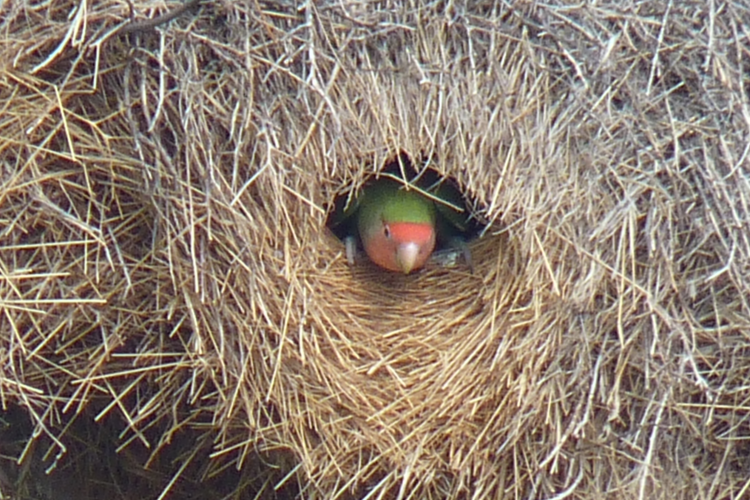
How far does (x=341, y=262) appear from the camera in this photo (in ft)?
8.22

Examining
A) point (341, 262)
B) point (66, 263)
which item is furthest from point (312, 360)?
point (66, 263)

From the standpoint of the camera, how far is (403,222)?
8.77 feet

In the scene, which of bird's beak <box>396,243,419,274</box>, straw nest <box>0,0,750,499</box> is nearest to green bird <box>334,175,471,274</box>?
bird's beak <box>396,243,419,274</box>

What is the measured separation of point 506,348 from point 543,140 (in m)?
0.38

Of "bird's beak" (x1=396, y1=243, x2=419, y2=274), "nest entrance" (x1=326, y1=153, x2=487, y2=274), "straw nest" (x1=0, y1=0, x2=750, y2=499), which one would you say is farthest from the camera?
"nest entrance" (x1=326, y1=153, x2=487, y2=274)

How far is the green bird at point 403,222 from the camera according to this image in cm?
261

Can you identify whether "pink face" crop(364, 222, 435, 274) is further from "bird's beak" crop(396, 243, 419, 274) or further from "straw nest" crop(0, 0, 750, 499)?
"straw nest" crop(0, 0, 750, 499)

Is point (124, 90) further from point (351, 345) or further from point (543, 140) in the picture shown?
point (543, 140)

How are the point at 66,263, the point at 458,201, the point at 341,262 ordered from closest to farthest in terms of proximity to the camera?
the point at 66,263
the point at 341,262
the point at 458,201

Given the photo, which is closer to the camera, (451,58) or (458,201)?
(451,58)

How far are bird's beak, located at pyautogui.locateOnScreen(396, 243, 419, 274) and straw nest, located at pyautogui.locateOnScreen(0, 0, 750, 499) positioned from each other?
0.22 meters

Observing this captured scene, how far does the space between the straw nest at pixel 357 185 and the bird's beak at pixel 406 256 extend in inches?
8.5

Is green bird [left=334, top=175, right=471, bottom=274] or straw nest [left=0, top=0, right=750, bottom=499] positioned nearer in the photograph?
straw nest [left=0, top=0, right=750, bottom=499]

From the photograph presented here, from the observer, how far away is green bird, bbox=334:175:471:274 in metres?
2.61
